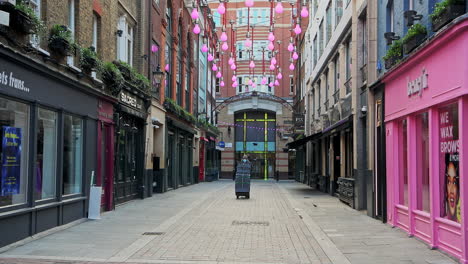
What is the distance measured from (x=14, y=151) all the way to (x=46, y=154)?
1.86 m

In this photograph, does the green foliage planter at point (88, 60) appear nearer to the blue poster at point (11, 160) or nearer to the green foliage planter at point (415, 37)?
the blue poster at point (11, 160)

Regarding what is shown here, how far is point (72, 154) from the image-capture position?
13.1 m

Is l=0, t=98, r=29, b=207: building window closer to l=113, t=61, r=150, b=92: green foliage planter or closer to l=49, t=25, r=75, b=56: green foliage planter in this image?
l=49, t=25, r=75, b=56: green foliage planter

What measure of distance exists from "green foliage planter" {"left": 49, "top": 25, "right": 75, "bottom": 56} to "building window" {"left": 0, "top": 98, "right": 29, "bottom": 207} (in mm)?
1735

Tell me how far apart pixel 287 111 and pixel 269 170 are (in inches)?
249

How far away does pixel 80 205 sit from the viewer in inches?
521

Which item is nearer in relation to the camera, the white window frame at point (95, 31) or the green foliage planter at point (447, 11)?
the green foliage planter at point (447, 11)

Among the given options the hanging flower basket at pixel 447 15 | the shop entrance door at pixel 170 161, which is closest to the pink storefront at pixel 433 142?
the hanging flower basket at pixel 447 15

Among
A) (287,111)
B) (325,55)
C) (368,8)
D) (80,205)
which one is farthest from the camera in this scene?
(287,111)

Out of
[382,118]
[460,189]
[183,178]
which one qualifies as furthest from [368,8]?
[183,178]

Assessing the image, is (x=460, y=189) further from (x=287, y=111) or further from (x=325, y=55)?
(x=287, y=111)

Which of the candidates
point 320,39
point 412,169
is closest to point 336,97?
point 320,39

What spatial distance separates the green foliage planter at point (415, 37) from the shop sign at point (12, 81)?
749 cm

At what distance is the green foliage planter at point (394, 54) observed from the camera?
11.6 meters
